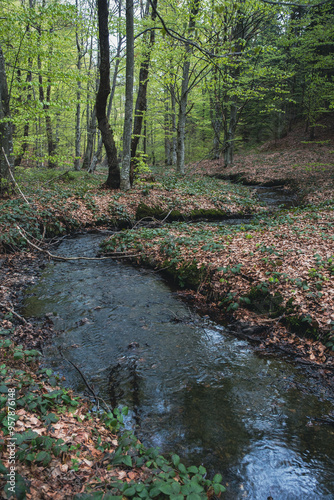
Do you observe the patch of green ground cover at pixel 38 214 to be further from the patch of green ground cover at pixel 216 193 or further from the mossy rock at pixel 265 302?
the mossy rock at pixel 265 302

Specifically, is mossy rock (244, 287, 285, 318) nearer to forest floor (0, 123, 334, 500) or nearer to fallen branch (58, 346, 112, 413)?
forest floor (0, 123, 334, 500)

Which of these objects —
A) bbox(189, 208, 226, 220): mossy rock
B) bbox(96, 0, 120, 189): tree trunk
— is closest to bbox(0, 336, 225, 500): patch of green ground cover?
bbox(189, 208, 226, 220): mossy rock

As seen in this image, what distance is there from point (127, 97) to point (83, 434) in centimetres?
1214

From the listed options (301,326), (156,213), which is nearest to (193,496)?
(301,326)

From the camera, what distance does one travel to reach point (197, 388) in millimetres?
3844

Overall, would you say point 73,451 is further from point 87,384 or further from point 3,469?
point 87,384

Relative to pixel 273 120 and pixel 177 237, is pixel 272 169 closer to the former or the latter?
pixel 273 120

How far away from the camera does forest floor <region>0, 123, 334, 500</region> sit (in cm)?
234

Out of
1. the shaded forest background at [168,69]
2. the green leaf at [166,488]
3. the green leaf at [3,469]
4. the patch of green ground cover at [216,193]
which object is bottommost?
the green leaf at [166,488]

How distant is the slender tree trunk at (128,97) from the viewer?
33.9 feet

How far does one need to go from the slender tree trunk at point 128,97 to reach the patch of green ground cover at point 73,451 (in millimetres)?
10577

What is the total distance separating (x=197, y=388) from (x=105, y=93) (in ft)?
38.2

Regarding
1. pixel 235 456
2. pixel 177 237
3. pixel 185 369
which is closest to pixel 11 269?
pixel 177 237

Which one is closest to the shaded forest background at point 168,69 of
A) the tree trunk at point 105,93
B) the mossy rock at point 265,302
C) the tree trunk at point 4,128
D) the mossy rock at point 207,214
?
the tree trunk at point 4,128
